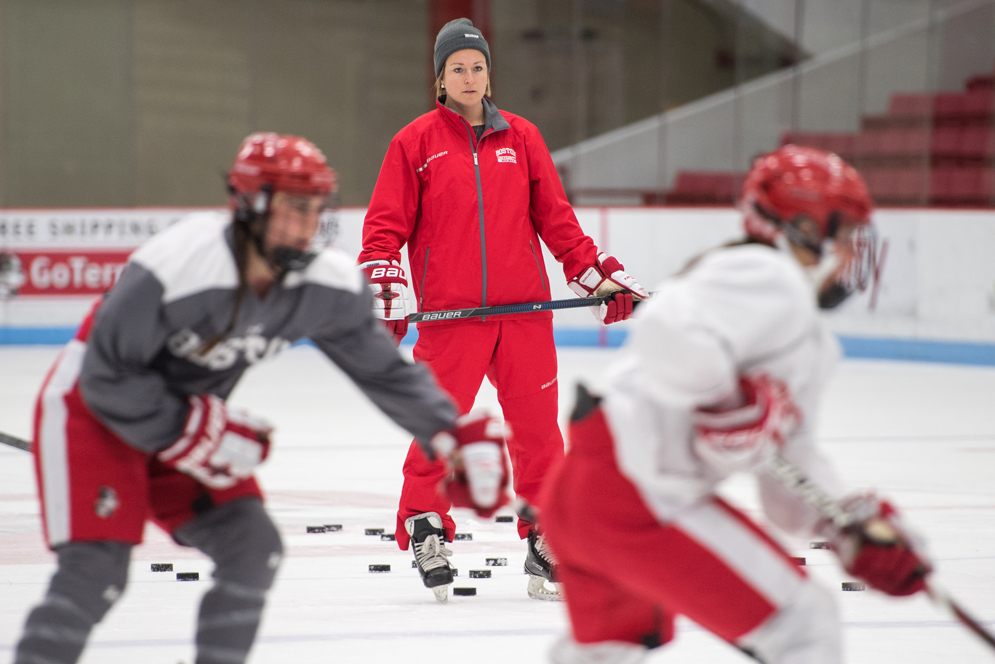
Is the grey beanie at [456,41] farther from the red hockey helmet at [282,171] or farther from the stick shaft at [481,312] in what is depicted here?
the red hockey helmet at [282,171]

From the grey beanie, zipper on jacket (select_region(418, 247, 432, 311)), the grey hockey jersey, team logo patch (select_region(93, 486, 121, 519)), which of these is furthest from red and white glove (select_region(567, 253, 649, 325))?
team logo patch (select_region(93, 486, 121, 519))

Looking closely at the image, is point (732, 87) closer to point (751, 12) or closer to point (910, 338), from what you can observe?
point (751, 12)

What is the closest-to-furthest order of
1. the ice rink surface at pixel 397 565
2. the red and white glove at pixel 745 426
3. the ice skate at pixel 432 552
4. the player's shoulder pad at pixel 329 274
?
the red and white glove at pixel 745 426 → the player's shoulder pad at pixel 329 274 → the ice rink surface at pixel 397 565 → the ice skate at pixel 432 552

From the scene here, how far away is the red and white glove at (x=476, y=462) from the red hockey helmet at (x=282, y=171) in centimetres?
45

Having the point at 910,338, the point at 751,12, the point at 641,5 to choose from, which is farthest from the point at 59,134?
the point at 910,338

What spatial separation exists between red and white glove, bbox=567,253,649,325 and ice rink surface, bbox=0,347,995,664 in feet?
2.19

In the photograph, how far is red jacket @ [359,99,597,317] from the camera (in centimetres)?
343

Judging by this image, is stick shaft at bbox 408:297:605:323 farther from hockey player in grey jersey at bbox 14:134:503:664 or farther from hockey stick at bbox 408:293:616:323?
hockey player in grey jersey at bbox 14:134:503:664

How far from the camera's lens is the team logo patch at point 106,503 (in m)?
1.93

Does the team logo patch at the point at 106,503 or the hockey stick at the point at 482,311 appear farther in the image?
the hockey stick at the point at 482,311

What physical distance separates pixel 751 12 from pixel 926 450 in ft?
21.6

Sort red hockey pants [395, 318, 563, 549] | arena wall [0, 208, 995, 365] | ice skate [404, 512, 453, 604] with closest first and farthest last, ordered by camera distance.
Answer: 1. ice skate [404, 512, 453, 604]
2. red hockey pants [395, 318, 563, 549]
3. arena wall [0, 208, 995, 365]

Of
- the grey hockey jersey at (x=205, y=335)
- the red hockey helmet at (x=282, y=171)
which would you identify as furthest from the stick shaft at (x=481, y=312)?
the red hockey helmet at (x=282, y=171)

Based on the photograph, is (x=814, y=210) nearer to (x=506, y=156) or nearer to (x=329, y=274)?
(x=329, y=274)
